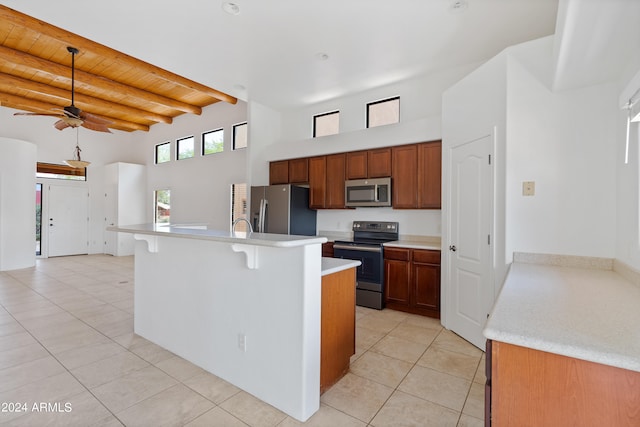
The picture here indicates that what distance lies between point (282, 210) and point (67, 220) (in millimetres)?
7438

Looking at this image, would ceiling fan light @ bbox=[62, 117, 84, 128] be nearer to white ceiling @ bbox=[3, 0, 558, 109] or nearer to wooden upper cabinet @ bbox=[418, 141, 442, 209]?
white ceiling @ bbox=[3, 0, 558, 109]

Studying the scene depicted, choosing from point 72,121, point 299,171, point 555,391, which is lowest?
point 555,391

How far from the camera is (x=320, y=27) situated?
3221 millimetres

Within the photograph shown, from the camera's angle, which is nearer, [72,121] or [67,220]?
[72,121]

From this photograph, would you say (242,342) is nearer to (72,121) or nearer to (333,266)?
(333,266)

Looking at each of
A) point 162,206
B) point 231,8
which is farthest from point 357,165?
point 162,206

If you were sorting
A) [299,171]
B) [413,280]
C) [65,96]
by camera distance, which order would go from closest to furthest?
[413,280] < [299,171] < [65,96]

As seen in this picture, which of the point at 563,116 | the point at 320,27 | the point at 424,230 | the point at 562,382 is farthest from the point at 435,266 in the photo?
the point at 320,27

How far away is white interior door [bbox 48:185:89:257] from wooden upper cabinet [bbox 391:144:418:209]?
9.13m

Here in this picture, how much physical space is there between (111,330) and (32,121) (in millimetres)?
7468

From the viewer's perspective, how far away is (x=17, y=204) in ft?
21.4

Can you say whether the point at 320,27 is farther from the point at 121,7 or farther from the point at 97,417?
the point at 97,417

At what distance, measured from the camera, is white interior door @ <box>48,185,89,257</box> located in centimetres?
818

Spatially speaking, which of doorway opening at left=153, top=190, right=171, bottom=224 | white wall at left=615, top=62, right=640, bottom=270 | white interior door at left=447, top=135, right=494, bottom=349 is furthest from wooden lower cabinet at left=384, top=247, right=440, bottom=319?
doorway opening at left=153, top=190, right=171, bottom=224
